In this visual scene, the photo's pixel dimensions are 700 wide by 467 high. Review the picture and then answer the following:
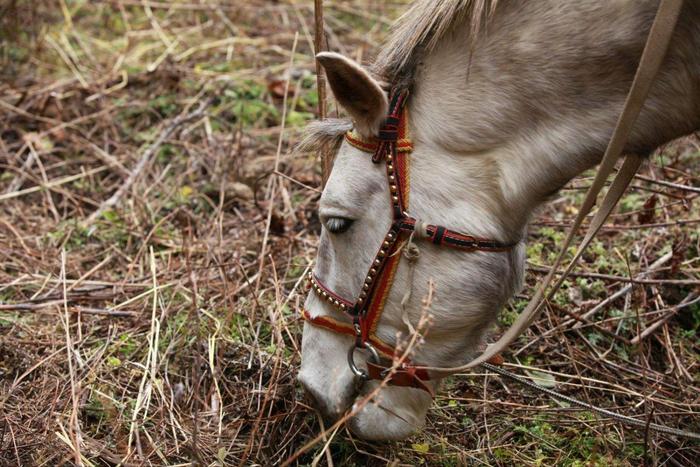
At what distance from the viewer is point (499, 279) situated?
212 cm

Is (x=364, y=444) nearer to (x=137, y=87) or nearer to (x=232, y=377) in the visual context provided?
(x=232, y=377)

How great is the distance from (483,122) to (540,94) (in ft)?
0.54

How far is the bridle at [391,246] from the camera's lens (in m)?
2.04

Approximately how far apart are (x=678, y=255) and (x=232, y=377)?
203cm

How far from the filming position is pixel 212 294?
130 inches

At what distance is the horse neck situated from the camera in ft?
6.14

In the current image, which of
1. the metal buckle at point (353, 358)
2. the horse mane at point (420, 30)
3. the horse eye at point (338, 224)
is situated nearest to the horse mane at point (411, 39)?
the horse mane at point (420, 30)

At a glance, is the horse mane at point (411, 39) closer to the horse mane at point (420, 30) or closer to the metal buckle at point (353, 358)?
the horse mane at point (420, 30)

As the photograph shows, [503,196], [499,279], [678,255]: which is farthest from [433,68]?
[678,255]

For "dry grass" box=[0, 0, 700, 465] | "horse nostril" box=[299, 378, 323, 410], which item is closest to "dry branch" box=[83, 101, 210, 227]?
"dry grass" box=[0, 0, 700, 465]

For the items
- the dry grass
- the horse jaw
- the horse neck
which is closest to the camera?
the horse neck

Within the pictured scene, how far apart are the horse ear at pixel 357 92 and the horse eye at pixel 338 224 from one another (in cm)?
26

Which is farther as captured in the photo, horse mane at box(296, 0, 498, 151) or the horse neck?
horse mane at box(296, 0, 498, 151)

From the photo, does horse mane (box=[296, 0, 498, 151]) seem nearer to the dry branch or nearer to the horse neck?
the horse neck
